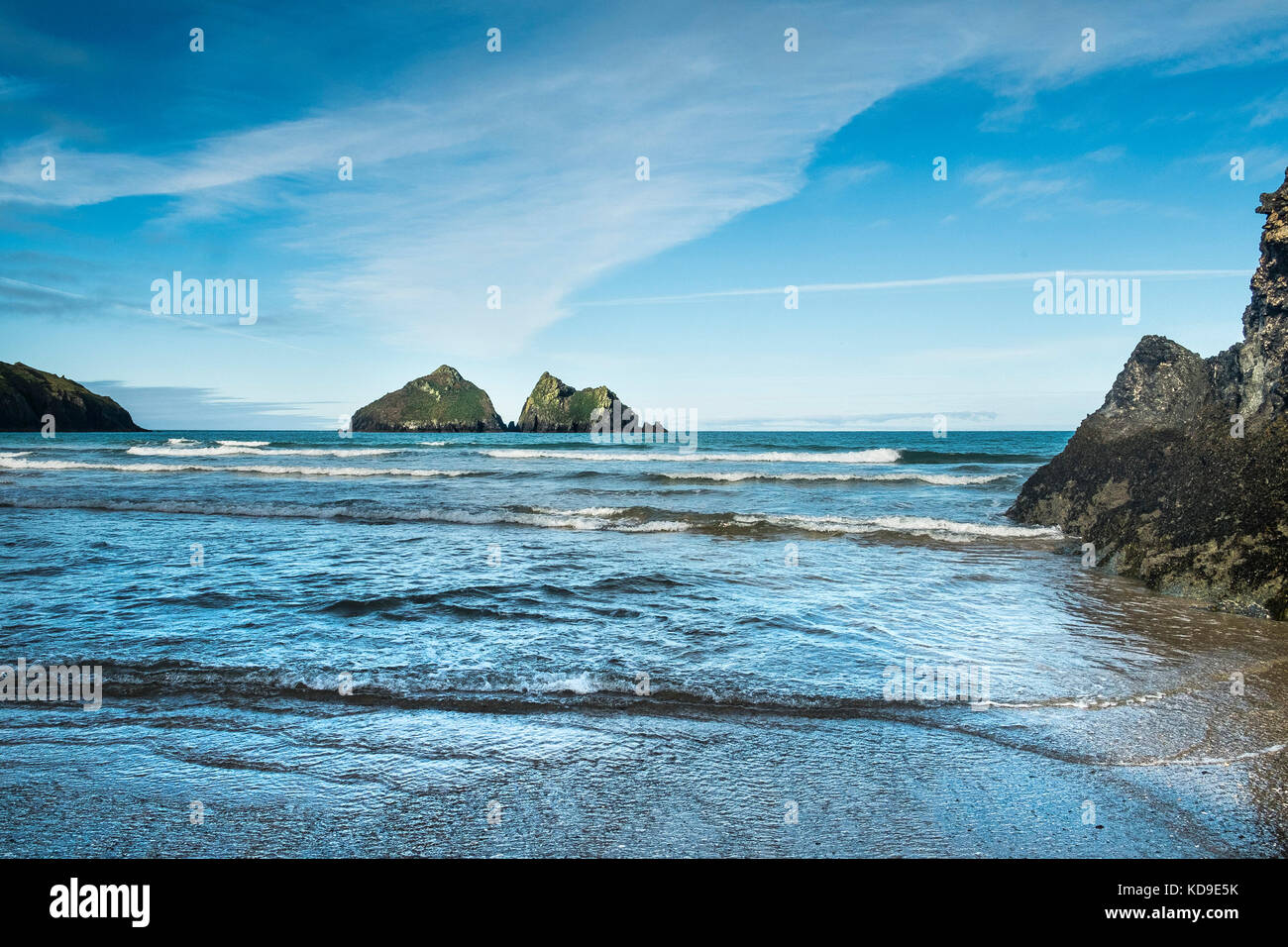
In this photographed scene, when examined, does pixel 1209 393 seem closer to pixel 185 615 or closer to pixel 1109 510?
pixel 1109 510

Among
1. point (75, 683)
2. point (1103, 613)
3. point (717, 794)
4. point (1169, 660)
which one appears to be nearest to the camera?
point (717, 794)

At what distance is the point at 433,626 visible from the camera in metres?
6.89

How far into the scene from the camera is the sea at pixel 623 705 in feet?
10.5

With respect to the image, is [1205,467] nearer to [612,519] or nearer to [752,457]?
[612,519]

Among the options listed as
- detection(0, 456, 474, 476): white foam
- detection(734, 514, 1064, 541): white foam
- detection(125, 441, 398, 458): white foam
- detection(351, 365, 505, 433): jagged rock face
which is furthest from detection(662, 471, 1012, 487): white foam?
detection(351, 365, 505, 433): jagged rock face

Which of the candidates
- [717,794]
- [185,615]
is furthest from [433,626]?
[717,794]

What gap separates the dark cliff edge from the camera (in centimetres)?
806

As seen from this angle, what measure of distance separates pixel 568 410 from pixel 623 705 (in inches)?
4746

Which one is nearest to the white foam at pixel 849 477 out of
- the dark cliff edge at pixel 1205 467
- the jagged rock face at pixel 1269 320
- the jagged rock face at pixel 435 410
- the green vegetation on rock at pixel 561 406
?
the dark cliff edge at pixel 1205 467

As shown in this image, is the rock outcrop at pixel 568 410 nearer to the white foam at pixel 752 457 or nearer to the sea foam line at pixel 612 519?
the white foam at pixel 752 457

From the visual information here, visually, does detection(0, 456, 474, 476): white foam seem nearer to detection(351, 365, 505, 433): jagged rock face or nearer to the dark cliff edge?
the dark cliff edge

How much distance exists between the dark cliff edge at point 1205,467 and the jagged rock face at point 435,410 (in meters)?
123
